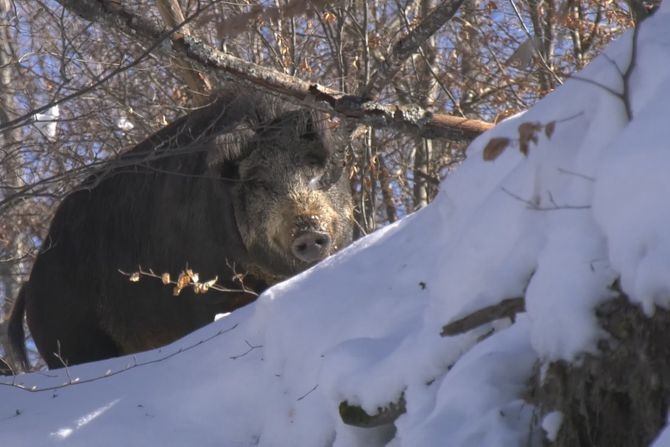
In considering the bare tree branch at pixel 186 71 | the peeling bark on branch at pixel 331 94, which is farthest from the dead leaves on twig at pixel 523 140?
the bare tree branch at pixel 186 71

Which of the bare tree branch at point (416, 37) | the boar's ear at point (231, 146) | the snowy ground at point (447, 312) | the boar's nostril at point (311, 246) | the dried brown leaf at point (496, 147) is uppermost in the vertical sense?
the bare tree branch at point (416, 37)

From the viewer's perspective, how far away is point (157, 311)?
26.8 ft

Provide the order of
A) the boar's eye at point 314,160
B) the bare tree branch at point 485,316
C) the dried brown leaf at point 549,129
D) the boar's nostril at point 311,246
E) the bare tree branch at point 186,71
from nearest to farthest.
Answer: the dried brown leaf at point 549,129 → the bare tree branch at point 485,316 → the boar's nostril at point 311,246 → the boar's eye at point 314,160 → the bare tree branch at point 186,71

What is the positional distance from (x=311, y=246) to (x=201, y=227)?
82cm

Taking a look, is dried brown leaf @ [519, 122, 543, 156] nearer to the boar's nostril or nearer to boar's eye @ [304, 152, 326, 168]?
the boar's nostril

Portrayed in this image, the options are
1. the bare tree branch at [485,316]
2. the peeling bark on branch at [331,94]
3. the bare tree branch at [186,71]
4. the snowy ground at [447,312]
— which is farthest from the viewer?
the bare tree branch at [186,71]

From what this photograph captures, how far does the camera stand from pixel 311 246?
7633mm

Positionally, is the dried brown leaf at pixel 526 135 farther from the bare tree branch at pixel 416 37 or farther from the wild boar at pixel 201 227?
the wild boar at pixel 201 227

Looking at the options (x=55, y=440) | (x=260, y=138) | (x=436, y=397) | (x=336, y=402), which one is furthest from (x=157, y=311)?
(x=436, y=397)

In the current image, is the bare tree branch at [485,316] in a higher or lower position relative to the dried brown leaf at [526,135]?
lower

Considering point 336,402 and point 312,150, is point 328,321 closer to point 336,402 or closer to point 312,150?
point 336,402

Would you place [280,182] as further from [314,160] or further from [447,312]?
[447,312]

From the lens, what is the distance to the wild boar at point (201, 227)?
787 cm

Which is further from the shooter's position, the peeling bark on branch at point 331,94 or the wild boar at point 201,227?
the wild boar at point 201,227
